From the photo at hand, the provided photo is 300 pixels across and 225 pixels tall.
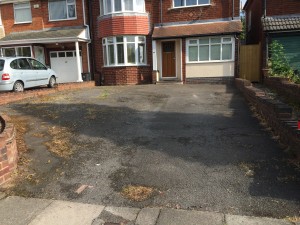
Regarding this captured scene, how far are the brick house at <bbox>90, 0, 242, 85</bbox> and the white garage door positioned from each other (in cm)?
249

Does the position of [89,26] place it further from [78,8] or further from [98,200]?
[98,200]

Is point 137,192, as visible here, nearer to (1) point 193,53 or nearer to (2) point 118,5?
(1) point 193,53

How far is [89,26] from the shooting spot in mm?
19703

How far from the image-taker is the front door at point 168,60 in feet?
60.6

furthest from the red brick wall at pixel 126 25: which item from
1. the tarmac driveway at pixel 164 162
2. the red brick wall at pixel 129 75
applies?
the tarmac driveway at pixel 164 162

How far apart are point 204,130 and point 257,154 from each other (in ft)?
5.68

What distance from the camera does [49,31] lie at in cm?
2030

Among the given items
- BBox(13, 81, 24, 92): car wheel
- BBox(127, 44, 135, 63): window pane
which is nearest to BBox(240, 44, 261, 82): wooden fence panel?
BBox(127, 44, 135, 63): window pane

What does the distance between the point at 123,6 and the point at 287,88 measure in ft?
38.8

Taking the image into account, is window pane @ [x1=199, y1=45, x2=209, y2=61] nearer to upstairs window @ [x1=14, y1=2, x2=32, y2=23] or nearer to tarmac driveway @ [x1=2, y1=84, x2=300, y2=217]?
tarmac driveway @ [x1=2, y1=84, x2=300, y2=217]

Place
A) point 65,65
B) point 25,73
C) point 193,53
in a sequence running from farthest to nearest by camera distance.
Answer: point 65,65, point 193,53, point 25,73

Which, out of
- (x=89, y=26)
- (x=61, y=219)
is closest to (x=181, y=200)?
(x=61, y=219)

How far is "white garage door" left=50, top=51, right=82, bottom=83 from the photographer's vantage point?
67.9 feet

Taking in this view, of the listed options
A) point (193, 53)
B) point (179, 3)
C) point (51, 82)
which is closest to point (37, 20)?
point (51, 82)
